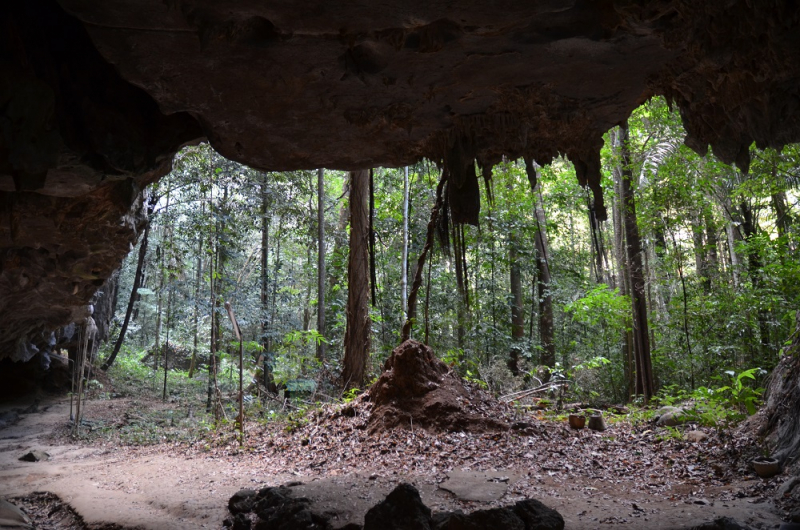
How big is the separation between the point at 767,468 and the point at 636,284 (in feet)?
19.1

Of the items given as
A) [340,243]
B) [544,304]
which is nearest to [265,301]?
[340,243]

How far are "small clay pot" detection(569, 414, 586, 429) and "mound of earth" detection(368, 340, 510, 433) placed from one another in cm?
135

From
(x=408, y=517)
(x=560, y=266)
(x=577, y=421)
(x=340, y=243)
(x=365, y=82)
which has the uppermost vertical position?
(x=340, y=243)

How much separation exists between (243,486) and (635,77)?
678 centimetres

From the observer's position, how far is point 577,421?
28.9 ft

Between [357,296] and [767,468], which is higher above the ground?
[357,296]

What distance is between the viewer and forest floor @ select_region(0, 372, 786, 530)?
5.34 metres

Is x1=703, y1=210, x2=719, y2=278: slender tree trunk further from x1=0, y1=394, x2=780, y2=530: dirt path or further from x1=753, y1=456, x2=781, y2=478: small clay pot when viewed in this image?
x1=0, y1=394, x2=780, y2=530: dirt path

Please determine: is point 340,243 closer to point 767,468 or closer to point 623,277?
point 623,277

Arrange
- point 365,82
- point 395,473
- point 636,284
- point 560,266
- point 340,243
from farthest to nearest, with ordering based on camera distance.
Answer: point 560,266 → point 340,243 → point 636,284 → point 395,473 → point 365,82

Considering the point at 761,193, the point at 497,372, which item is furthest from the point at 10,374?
the point at 761,193

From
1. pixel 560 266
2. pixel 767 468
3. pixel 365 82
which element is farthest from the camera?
pixel 560 266

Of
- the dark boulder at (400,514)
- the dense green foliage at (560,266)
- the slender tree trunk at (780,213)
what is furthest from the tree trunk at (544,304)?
the dark boulder at (400,514)

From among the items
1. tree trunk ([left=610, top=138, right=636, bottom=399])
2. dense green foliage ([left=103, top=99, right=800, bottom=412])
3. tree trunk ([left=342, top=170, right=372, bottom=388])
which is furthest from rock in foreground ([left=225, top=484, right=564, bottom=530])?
tree trunk ([left=610, top=138, right=636, bottom=399])
